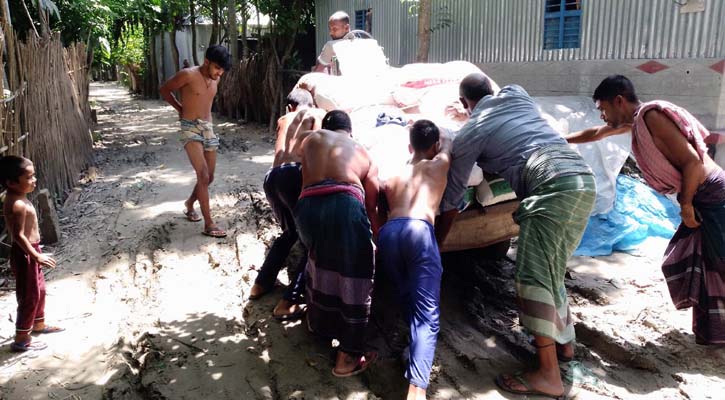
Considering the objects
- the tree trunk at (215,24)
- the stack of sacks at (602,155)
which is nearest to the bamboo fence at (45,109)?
the stack of sacks at (602,155)

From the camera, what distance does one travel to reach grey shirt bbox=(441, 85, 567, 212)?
2.86 metres

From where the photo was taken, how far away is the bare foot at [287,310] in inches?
132

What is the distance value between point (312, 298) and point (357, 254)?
14.7 inches

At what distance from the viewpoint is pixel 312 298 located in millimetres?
2865

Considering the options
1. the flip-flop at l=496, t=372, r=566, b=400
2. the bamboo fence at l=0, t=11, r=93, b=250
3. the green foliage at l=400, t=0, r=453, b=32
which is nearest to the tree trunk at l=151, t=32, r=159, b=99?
the bamboo fence at l=0, t=11, r=93, b=250

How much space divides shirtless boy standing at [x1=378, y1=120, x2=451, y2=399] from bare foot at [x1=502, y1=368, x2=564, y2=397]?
0.44 metres

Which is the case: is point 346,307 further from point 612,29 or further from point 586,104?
point 612,29

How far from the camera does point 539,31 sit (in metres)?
7.41

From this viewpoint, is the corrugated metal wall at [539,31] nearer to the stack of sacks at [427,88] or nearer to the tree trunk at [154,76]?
the stack of sacks at [427,88]

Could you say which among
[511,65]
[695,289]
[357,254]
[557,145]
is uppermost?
[511,65]

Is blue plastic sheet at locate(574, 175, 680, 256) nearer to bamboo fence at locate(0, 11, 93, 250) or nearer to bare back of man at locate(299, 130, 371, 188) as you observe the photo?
bare back of man at locate(299, 130, 371, 188)

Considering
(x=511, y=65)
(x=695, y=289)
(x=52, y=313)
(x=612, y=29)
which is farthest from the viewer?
(x=511, y=65)

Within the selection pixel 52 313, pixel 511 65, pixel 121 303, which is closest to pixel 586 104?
pixel 511 65

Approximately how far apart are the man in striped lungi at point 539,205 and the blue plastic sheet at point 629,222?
1.99m
